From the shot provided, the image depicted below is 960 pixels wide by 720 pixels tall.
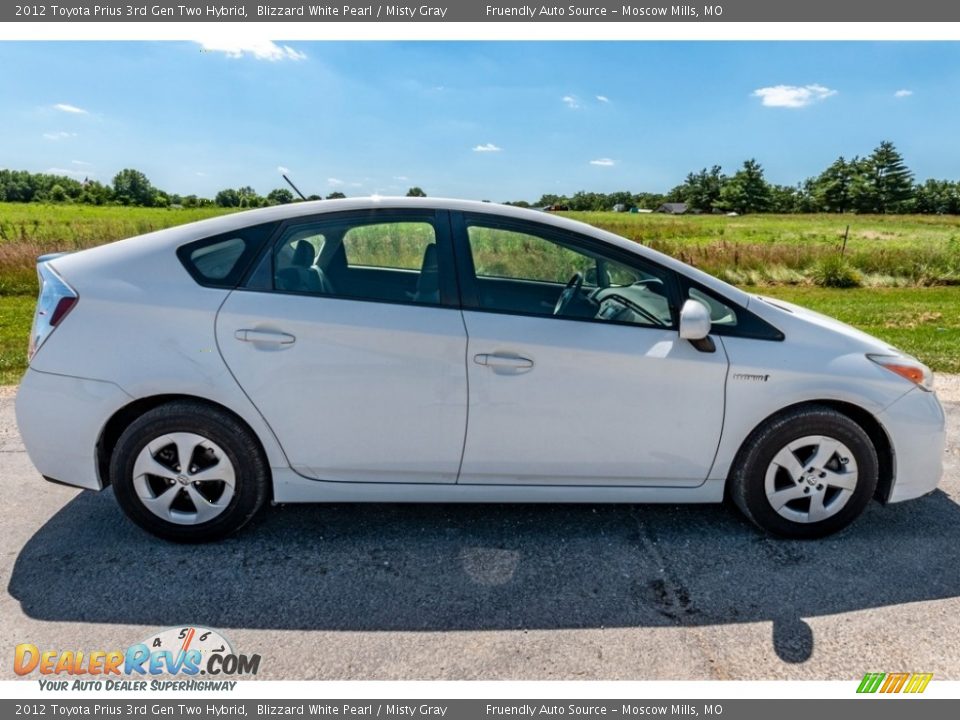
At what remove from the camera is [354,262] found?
9.75 feet

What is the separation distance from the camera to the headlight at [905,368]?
2955 mm

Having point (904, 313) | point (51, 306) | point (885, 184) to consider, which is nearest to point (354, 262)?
point (51, 306)

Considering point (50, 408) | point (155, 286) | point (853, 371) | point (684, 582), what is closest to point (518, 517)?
point (684, 582)

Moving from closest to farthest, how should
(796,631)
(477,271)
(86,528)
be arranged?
(796,631), (477,271), (86,528)

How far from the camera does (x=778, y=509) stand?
295 centimetres

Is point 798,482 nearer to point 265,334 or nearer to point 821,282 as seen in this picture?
point 265,334

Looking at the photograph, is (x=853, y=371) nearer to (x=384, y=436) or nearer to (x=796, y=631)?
(x=796, y=631)

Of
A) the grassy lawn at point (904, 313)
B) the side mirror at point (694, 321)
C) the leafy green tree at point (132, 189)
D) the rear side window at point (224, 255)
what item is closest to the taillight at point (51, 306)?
the rear side window at point (224, 255)

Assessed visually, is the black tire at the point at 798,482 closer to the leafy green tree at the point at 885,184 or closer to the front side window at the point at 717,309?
the front side window at the point at 717,309

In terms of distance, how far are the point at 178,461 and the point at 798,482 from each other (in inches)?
115

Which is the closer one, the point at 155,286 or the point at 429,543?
the point at 155,286

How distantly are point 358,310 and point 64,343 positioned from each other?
1328 mm

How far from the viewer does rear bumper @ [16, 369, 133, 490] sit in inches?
108

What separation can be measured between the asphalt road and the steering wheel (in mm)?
1133
